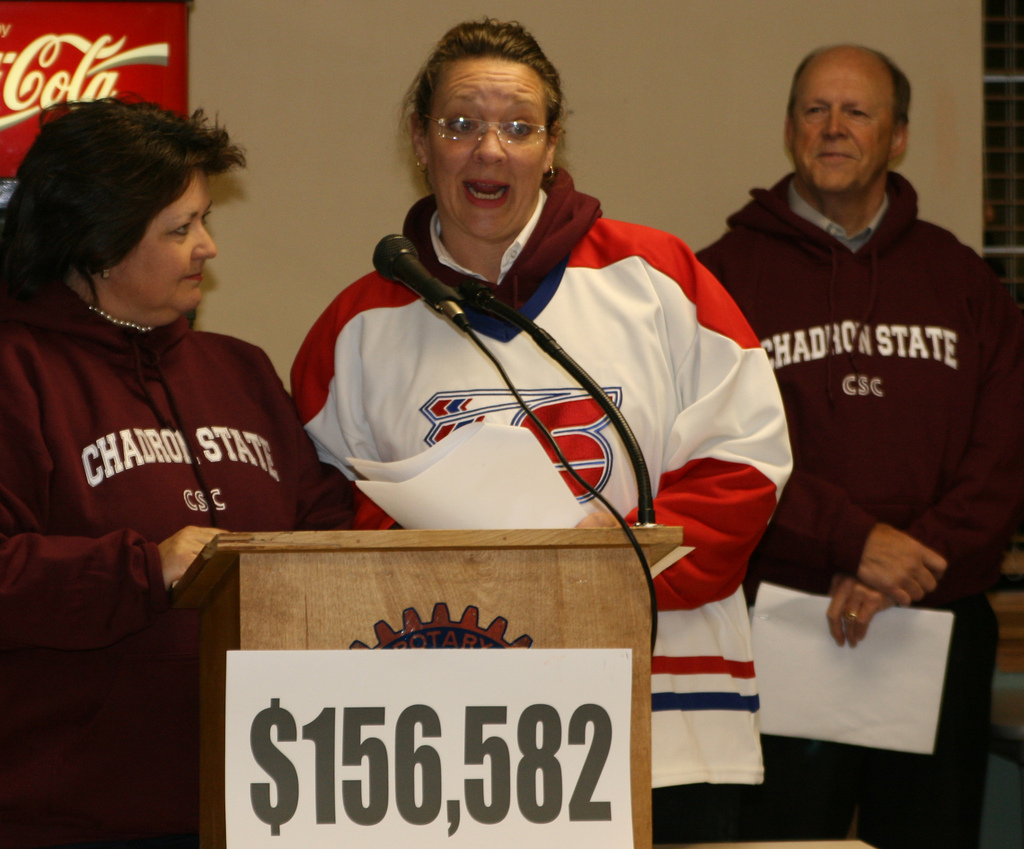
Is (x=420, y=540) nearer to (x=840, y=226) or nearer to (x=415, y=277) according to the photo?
(x=415, y=277)

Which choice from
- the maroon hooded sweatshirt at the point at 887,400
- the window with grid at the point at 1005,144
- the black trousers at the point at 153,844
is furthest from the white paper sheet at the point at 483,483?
the window with grid at the point at 1005,144

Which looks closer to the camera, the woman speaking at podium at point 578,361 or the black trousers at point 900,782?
the woman speaking at podium at point 578,361

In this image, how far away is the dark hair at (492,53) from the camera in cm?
187

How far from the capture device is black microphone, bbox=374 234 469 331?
4.25 feet

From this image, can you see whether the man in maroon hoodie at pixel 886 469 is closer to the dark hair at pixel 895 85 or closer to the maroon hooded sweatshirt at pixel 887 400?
the maroon hooded sweatshirt at pixel 887 400

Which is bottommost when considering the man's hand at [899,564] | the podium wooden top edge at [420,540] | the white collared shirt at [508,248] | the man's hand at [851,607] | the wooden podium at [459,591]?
the man's hand at [851,607]

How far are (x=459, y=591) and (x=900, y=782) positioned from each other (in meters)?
1.51

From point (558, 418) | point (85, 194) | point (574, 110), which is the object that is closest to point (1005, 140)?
point (574, 110)

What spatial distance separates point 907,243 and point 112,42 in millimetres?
1954

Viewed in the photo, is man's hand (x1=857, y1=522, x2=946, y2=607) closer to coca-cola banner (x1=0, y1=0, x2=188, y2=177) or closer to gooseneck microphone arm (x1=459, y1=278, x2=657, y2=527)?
gooseneck microphone arm (x1=459, y1=278, x2=657, y2=527)

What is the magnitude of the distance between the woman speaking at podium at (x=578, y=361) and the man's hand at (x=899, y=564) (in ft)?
1.52

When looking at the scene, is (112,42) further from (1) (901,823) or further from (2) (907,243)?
(1) (901,823)

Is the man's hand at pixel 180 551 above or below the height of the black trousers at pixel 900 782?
above

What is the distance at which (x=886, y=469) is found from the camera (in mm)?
2268
